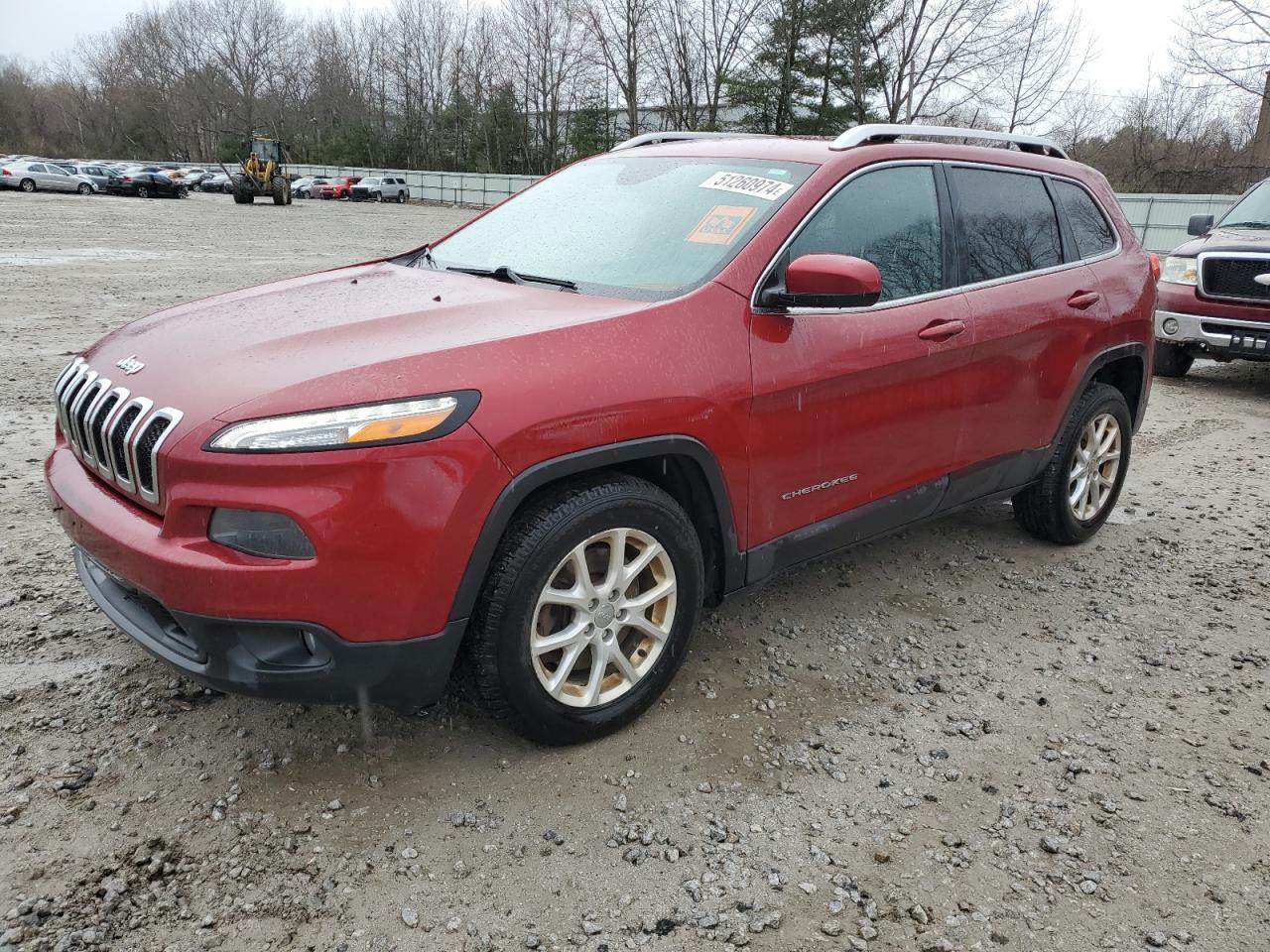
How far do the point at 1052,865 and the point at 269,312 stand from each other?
8.93ft

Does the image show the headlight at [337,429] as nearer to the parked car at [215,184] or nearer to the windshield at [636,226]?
the windshield at [636,226]

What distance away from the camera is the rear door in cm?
368

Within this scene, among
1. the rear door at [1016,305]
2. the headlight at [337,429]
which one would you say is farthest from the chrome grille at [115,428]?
the rear door at [1016,305]

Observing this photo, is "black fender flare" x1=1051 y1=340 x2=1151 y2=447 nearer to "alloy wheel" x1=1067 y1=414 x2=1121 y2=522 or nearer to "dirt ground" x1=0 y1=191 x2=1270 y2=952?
"alloy wheel" x1=1067 y1=414 x2=1121 y2=522

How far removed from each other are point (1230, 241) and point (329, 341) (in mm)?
8530

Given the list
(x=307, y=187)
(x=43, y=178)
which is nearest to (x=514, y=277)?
(x=43, y=178)

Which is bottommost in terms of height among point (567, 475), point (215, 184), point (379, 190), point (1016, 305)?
point (567, 475)

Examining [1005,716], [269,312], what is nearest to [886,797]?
[1005,716]

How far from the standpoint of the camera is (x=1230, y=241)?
27.2ft

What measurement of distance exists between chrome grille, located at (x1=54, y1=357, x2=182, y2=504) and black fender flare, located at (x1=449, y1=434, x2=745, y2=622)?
780mm

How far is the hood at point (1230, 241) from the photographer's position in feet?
26.2

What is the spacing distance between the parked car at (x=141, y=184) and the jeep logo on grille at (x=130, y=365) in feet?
154

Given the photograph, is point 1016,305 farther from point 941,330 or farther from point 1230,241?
point 1230,241

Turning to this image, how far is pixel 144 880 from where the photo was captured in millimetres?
2246
